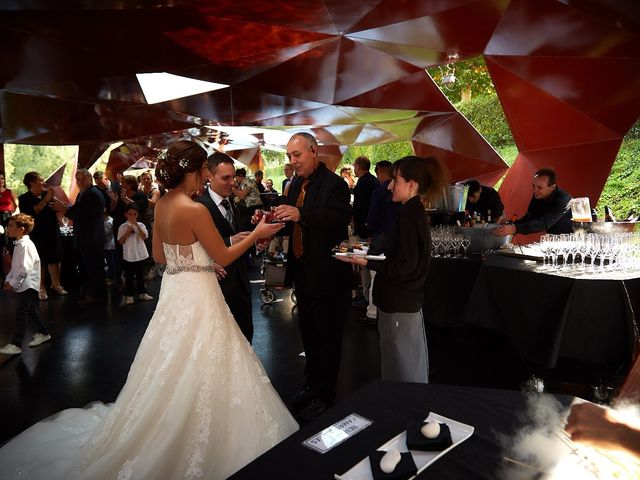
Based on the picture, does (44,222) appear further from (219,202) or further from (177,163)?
(177,163)

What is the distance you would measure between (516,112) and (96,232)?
7.18m

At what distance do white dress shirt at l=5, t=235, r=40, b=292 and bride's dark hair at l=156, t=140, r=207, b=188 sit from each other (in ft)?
9.98

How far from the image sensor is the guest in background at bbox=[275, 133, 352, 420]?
3.30 m

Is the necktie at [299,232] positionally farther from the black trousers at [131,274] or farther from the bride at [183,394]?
the black trousers at [131,274]

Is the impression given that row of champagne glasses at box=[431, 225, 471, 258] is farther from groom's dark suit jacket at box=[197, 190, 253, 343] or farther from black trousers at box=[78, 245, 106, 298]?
black trousers at box=[78, 245, 106, 298]

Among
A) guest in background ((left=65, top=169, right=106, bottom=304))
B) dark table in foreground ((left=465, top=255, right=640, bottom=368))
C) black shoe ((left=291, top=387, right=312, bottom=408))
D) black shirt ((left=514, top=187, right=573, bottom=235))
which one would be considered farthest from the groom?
guest in background ((left=65, top=169, right=106, bottom=304))

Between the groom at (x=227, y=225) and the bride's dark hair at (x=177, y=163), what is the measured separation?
75 centimetres

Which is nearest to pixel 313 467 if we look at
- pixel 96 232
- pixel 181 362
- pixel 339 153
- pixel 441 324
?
pixel 181 362

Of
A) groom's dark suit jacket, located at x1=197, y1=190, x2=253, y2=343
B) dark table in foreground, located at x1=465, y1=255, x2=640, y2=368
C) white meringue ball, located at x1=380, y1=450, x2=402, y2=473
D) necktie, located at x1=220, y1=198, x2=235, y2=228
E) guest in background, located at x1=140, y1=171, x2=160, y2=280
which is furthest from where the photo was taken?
guest in background, located at x1=140, y1=171, x2=160, y2=280

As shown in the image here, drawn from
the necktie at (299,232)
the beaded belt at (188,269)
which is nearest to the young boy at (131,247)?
the necktie at (299,232)

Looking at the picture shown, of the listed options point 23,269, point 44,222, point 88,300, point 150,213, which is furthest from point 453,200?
point 44,222

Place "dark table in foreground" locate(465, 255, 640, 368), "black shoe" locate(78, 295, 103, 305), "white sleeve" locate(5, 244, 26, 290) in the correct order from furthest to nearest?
"black shoe" locate(78, 295, 103, 305) → "white sleeve" locate(5, 244, 26, 290) → "dark table in foreground" locate(465, 255, 640, 368)

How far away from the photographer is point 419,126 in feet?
36.6

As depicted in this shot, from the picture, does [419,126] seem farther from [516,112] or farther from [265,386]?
[265,386]
